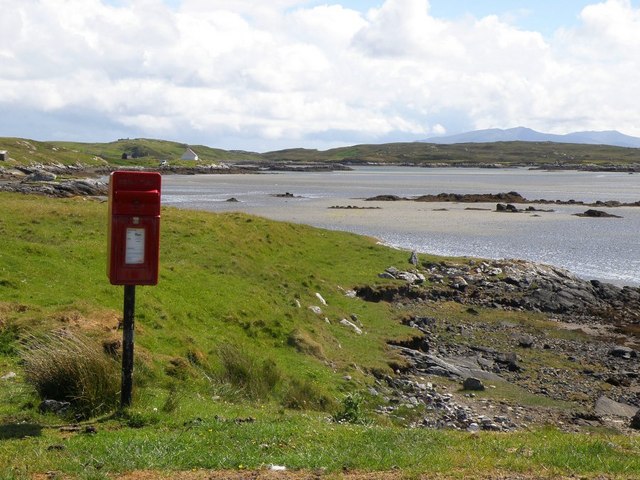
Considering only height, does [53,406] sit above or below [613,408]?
above

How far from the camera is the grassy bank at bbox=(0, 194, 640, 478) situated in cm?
914

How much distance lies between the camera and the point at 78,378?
36.2ft

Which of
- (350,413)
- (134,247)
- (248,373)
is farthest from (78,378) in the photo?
(350,413)

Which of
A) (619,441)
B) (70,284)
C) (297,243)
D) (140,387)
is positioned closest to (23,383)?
(140,387)

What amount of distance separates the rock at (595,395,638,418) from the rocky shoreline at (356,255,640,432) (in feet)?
0.11

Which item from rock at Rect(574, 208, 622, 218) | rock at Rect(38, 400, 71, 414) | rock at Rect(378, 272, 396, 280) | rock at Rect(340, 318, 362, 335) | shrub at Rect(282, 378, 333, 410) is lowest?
rock at Rect(340, 318, 362, 335)

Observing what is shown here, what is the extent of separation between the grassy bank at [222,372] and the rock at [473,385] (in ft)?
8.37

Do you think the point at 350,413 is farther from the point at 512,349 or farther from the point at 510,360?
the point at 512,349

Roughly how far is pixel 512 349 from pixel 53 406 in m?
20.9

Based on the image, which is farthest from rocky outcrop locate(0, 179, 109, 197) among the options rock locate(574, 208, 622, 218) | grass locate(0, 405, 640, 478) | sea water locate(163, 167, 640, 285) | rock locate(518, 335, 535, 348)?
grass locate(0, 405, 640, 478)

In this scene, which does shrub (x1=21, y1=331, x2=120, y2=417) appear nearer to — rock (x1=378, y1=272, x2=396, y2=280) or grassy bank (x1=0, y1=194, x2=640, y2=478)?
grassy bank (x1=0, y1=194, x2=640, y2=478)

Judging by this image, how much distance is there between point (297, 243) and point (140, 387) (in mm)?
29525

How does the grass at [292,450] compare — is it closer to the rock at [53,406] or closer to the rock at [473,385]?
the rock at [53,406]

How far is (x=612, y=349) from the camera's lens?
28609 millimetres
